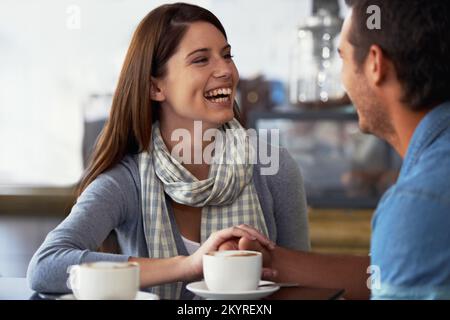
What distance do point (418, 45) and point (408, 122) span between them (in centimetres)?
11

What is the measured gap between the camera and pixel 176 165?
5.70 feet

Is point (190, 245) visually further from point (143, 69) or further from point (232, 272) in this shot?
point (232, 272)

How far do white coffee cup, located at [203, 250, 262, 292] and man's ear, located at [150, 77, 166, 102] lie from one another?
710mm

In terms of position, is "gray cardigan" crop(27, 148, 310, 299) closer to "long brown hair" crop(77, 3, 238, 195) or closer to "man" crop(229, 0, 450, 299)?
"long brown hair" crop(77, 3, 238, 195)

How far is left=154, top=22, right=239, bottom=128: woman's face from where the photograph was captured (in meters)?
1.76

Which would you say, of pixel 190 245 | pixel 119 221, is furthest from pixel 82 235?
pixel 190 245

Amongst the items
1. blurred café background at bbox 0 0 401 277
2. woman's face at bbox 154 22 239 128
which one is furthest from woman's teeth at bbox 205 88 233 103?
blurred café background at bbox 0 0 401 277

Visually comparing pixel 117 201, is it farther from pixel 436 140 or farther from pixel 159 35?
pixel 436 140

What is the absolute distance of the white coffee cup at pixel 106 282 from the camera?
1.06 metres

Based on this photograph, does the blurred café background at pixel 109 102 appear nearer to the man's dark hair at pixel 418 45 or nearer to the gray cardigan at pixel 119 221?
the gray cardigan at pixel 119 221

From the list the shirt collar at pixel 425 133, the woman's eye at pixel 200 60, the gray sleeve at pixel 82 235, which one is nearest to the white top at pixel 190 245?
the gray sleeve at pixel 82 235

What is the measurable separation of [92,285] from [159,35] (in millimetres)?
843
